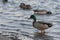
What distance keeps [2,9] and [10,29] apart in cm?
577

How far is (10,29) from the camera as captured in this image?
1294 cm

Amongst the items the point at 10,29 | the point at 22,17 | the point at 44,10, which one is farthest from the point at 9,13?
the point at 10,29

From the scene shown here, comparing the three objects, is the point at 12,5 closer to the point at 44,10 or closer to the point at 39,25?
the point at 44,10

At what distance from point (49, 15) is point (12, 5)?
12.2ft

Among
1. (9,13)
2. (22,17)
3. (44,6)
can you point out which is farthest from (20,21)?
(44,6)

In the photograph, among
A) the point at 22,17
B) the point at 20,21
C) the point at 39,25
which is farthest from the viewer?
the point at 22,17

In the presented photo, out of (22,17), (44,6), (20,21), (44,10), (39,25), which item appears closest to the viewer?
(39,25)

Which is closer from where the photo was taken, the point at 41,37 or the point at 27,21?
the point at 41,37

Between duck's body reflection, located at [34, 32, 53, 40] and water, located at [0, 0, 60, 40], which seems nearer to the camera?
duck's body reflection, located at [34, 32, 53, 40]

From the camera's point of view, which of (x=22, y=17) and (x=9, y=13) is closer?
(x=22, y=17)

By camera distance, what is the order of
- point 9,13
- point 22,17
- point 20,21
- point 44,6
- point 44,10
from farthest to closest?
point 44,6 → point 44,10 → point 9,13 → point 22,17 → point 20,21

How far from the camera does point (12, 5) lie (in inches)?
780

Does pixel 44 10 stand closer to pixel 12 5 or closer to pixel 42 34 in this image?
pixel 12 5

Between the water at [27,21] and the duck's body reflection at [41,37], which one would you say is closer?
the duck's body reflection at [41,37]
